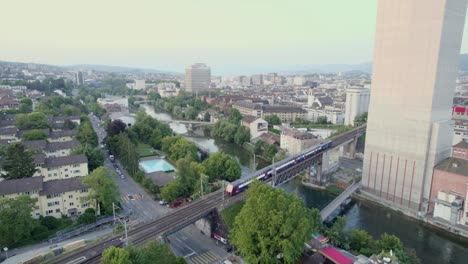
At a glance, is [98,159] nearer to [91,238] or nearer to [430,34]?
[91,238]

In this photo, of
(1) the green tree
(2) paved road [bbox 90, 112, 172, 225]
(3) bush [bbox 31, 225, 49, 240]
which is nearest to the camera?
(1) the green tree

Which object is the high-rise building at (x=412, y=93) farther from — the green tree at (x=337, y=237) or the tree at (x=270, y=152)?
the tree at (x=270, y=152)

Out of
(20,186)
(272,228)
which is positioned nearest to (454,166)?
(272,228)

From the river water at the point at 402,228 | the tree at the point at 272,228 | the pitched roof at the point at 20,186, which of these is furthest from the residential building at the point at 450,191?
the pitched roof at the point at 20,186

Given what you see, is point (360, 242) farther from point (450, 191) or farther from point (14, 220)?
point (14, 220)

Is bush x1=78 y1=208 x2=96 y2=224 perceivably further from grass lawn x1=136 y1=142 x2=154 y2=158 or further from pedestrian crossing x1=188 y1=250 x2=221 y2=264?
grass lawn x1=136 y1=142 x2=154 y2=158

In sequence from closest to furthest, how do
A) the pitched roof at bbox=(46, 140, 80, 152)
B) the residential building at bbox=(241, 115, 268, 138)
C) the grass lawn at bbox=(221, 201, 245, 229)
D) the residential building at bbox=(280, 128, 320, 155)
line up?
the grass lawn at bbox=(221, 201, 245, 229), the pitched roof at bbox=(46, 140, 80, 152), the residential building at bbox=(280, 128, 320, 155), the residential building at bbox=(241, 115, 268, 138)

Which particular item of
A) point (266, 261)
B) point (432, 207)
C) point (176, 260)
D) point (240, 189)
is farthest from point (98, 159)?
point (432, 207)

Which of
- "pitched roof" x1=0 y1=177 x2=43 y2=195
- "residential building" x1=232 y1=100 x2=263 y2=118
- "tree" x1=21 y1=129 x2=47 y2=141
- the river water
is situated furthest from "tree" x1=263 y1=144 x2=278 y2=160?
"tree" x1=21 y1=129 x2=47 y2=141
